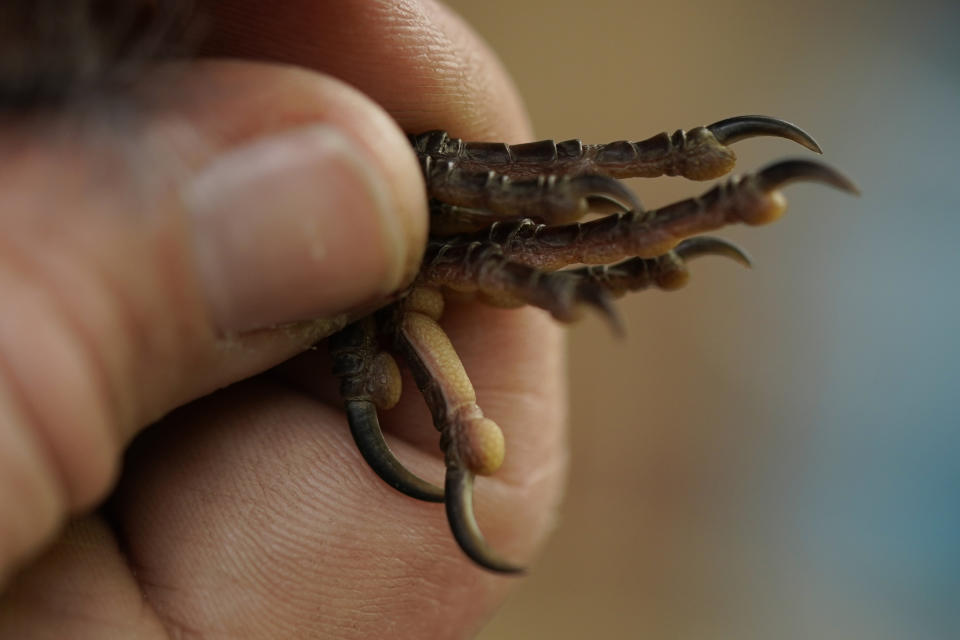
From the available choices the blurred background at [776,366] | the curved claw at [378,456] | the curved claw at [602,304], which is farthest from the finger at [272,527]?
the blurred background at [776,366]

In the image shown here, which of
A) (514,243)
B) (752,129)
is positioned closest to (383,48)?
(514,243)

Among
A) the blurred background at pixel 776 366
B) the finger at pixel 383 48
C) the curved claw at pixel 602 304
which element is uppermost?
the finger at pixel 383 48

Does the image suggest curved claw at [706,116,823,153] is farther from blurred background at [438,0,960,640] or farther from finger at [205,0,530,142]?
blurred background at [438,0,960,640]

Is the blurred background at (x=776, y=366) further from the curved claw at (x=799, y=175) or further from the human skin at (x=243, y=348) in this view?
the curved claw at (x=799, y=175)

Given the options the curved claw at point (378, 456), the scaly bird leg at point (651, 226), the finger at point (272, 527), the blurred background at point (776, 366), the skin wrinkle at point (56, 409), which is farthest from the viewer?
the blurred background at point (776, 366)

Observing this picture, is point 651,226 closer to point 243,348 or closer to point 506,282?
point 506,282

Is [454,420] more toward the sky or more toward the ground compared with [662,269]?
more toward the ground

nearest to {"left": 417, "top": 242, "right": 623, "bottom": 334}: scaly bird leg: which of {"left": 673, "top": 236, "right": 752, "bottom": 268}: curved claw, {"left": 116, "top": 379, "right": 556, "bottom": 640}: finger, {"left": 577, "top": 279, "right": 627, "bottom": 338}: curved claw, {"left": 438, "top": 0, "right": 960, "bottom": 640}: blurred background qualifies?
{"left": 577, "top": 279, "right": 627, "bottom": 338}: curved claw
